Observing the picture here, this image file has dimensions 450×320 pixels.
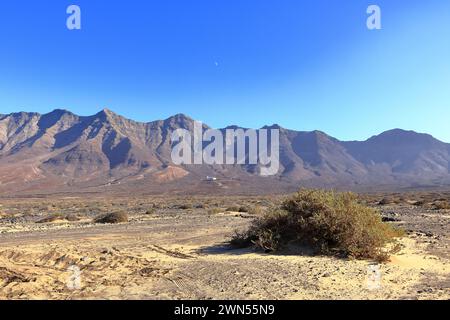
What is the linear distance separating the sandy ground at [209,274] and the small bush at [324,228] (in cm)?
55

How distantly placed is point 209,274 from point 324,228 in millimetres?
4093

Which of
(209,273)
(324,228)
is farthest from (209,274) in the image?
(324,228)

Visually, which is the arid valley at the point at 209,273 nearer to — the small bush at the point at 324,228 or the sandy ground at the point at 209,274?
the sandy ground at the point at 209,274

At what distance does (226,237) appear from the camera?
722 inches

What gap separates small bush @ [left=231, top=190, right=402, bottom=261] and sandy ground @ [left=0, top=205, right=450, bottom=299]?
554 mm

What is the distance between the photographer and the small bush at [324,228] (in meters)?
12.4

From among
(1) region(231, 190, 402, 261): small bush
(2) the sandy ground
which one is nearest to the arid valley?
(2) the sandy ground

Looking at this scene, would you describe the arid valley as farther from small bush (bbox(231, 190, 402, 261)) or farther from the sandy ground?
small bush (bbox(231, 190, 402, 261))

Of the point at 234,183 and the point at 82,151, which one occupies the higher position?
the point at 82,151

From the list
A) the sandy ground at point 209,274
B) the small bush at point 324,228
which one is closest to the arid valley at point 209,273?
the sandy ground at point 209,274

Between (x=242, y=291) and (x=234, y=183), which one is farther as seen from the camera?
(x=234, y=183)
